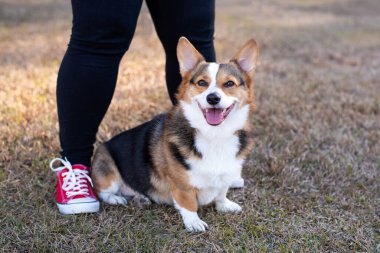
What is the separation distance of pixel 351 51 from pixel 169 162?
436 cm

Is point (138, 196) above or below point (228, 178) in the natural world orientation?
below

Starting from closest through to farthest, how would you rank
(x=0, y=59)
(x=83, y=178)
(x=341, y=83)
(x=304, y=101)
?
(x=83, y=178), (x=304, y=101), (x=341, y=83), (x=0, y=59)

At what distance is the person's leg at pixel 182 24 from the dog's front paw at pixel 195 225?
0.86 meters

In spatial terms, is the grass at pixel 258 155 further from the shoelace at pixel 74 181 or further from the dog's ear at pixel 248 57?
the dog's ear at pixel 248 57

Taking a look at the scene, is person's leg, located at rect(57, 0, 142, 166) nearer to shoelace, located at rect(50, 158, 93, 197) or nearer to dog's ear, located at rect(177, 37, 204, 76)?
shoelace, located at rect(50, 158, 93, 197)

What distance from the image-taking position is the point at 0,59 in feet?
14.9

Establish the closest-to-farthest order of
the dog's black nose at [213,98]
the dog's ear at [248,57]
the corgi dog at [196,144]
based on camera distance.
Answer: the dog's black nose at [213,98] → the corgi dog at [196,144] → the dog's ear at [248,57]

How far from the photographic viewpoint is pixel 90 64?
204 centimetres

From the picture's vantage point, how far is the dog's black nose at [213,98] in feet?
6.28

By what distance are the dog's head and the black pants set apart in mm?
250

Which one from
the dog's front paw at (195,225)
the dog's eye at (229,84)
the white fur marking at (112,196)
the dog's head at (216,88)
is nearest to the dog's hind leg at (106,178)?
the white fur marking at (112,196)

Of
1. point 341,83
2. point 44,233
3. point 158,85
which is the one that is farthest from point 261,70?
point 44,233

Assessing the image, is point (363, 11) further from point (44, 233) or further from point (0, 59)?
point (44, 233)

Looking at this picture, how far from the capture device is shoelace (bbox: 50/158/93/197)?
7.07 feet
